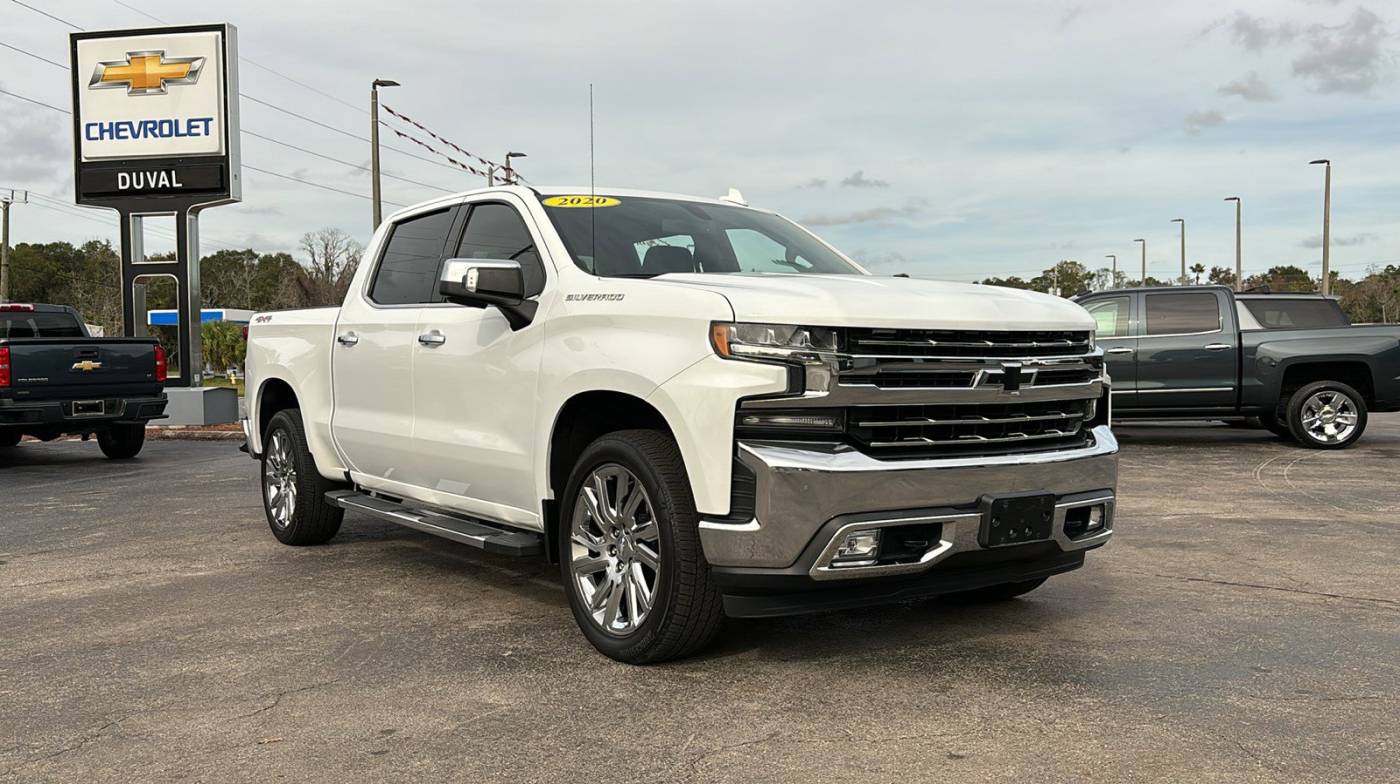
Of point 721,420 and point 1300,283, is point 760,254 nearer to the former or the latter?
point 721,420

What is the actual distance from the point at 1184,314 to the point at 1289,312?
115cm

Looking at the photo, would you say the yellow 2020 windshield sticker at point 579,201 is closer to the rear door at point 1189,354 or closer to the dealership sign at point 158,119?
the rear door at point 1189,354

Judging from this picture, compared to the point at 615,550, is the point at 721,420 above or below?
above

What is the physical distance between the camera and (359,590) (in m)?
6.00

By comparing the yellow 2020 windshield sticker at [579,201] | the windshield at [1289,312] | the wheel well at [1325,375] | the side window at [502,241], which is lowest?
the wheel well at [1325,375]

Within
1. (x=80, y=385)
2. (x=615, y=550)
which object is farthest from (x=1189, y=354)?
(x=80, y=385)

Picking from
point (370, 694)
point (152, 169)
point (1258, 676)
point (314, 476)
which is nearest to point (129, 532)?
point (314, 476)

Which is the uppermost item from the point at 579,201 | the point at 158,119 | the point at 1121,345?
the point at 158,119

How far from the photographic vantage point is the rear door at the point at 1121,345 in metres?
13.5

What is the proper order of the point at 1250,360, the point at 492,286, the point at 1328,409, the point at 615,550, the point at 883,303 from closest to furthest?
1. the point at 883,303
2. the point at 615,550
3. the point at 492,286
4. the point at 1328,409
5. the point at 1250,360

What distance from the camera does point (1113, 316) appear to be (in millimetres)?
13727

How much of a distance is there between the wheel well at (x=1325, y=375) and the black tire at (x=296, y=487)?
1056 cm

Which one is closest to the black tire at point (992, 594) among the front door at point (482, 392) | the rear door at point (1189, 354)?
the front door at point (482, 392)

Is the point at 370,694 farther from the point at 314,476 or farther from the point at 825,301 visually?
the point at 314,476
